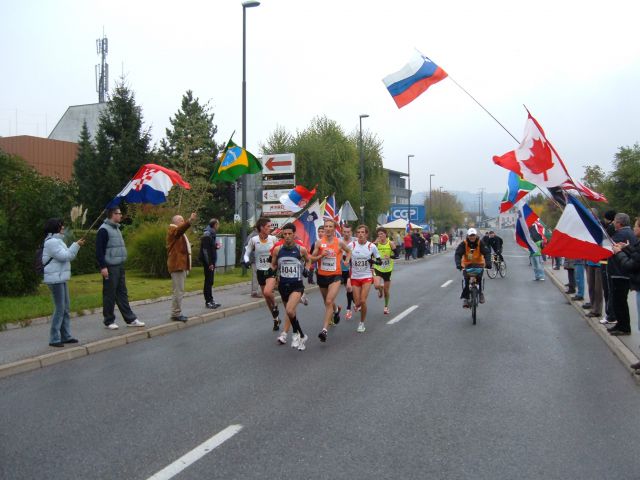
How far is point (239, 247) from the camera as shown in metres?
25.4

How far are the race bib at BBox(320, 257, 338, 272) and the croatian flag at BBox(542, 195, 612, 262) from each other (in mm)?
3306

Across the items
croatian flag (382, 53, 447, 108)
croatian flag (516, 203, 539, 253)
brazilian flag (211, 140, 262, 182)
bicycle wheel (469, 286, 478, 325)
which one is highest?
croatian flag (382, 53, 447, 108)

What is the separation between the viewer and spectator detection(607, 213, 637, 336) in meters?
8.89

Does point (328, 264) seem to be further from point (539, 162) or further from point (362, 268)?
point (539, 162)

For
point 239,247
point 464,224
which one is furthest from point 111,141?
point 464,224

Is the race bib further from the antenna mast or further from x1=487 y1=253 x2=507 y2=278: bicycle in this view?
the antenna mast

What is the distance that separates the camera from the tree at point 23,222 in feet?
41.8

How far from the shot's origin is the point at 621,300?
9.23m

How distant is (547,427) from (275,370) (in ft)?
10.7

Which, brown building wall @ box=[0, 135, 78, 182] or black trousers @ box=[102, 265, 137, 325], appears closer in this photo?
black trousers @ box=[102, 265, 137, 325]

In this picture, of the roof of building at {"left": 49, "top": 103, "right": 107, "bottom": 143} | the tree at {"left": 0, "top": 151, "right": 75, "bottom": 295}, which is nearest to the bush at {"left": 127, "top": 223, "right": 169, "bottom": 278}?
the tree at {"left": 0, "top": 151, "right": 75, "bottom": 295}

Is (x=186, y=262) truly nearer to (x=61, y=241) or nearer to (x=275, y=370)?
(x=61, y=241)

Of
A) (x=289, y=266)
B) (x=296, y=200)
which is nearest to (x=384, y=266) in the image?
(x=289, y=266)

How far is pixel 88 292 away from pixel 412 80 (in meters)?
9.43
